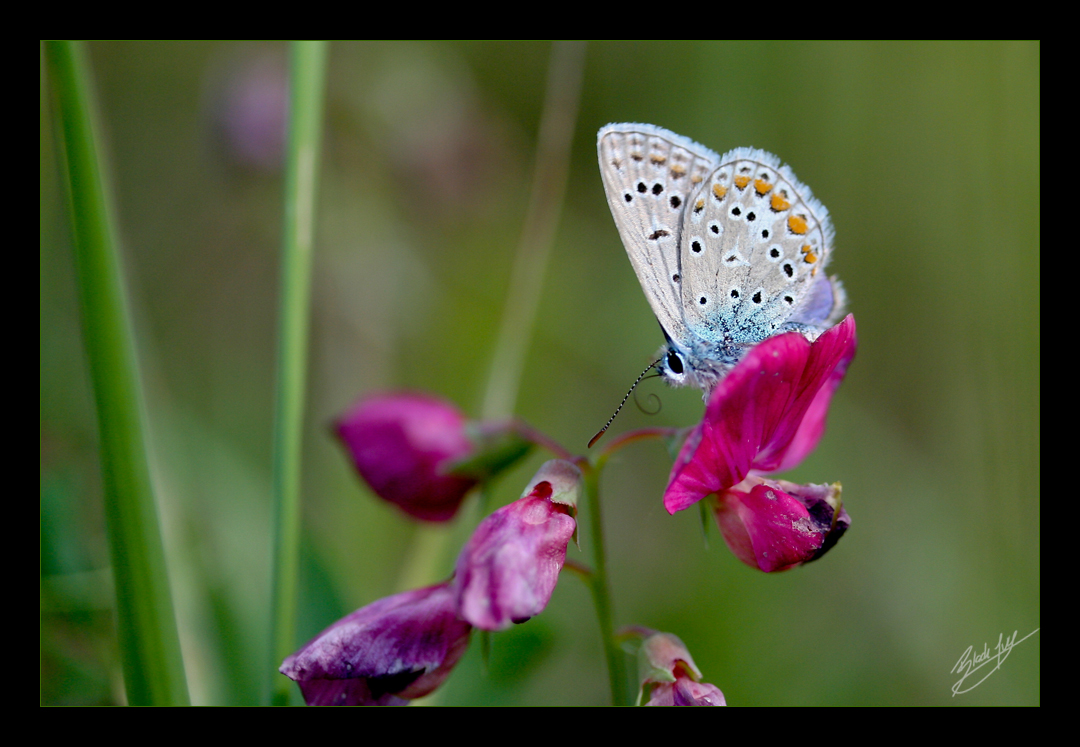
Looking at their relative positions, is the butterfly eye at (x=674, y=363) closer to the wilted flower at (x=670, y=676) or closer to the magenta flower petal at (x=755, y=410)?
the magenta flower petal at (x=755, y=410)

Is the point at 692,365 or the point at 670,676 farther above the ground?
the point at 692,365

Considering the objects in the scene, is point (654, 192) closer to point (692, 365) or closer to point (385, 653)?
point (692, 365)

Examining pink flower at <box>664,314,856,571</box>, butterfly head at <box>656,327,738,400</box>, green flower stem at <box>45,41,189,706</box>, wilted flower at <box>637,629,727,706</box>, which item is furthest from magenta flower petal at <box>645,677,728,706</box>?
green flower stem at <box>45,41,189,706</box>

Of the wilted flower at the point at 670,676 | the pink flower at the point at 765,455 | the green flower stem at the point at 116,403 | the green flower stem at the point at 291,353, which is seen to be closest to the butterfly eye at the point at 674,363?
the pink flower at the point at 765,455

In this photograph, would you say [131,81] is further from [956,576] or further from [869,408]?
[956,576]

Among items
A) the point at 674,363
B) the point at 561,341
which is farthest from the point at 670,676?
the point at 561,341

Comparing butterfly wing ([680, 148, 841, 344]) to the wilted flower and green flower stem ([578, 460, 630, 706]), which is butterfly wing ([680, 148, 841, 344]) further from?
the wilted flower
